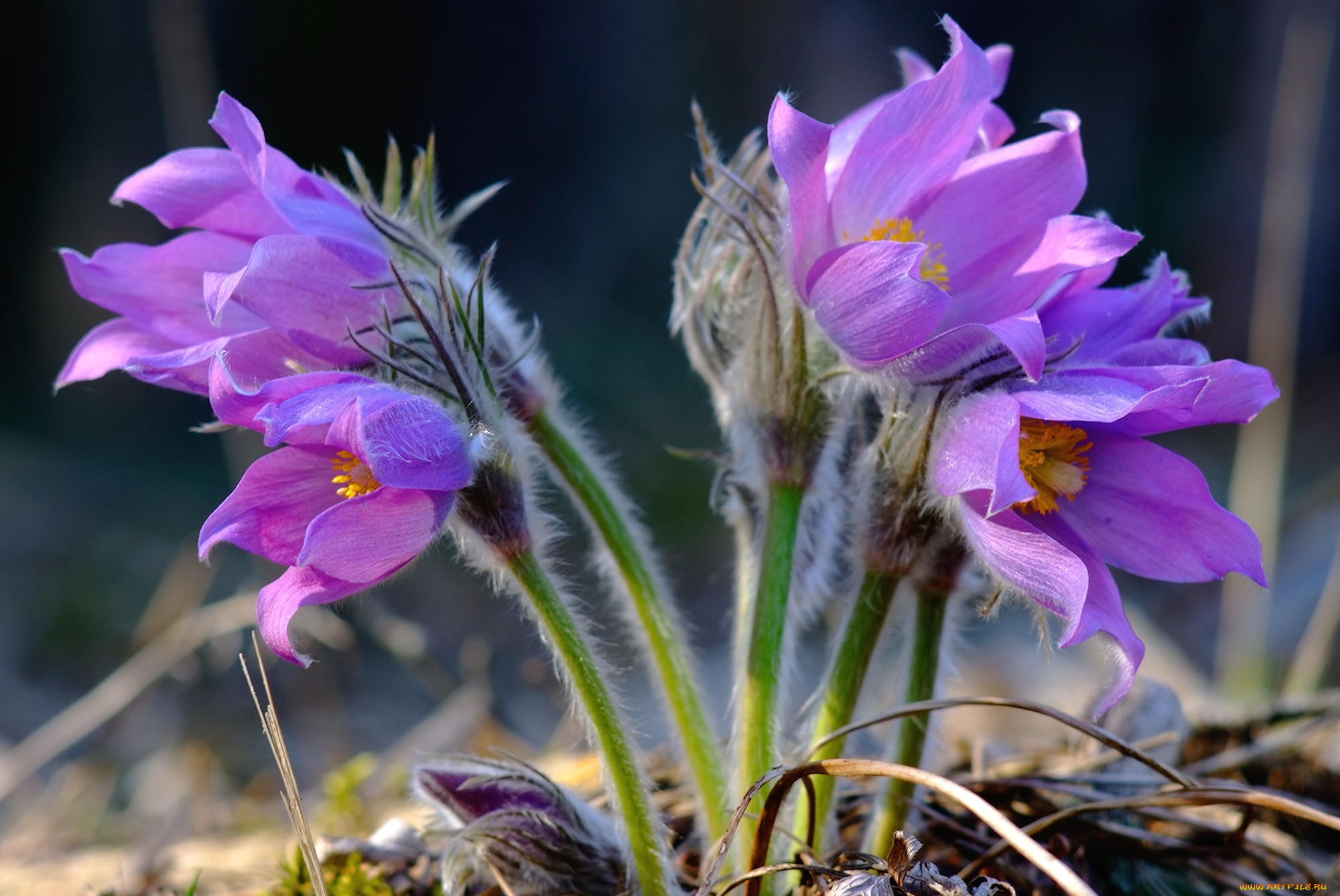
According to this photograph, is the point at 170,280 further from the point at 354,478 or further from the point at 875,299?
the point at 875,299

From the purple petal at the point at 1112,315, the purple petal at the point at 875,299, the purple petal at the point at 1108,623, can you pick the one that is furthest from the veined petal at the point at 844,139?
the purple petal at the point at 1108,623

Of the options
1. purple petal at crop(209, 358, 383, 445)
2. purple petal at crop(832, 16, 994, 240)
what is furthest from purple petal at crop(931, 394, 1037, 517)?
purple petal at crop(209, 358, 383, 445)

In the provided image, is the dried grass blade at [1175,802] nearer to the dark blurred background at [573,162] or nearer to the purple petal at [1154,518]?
the purple petal at [1154,518]

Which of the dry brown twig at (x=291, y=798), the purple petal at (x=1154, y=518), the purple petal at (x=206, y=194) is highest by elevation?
the purple petal at (x=206, y=194)

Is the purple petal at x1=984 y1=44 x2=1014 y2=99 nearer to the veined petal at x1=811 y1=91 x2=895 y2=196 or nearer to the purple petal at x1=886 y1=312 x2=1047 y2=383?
the veined petal at x1=811 y1=91 x2=895 y2=196

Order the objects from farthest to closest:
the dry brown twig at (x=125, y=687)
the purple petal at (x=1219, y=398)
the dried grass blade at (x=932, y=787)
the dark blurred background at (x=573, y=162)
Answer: the dark blurred background at (x=573, y=162) → the dry brown twig at (x=125, y=687) → the purple petal at (x=1219, y=398) → the dried grass blade at (x=932, y=787)
